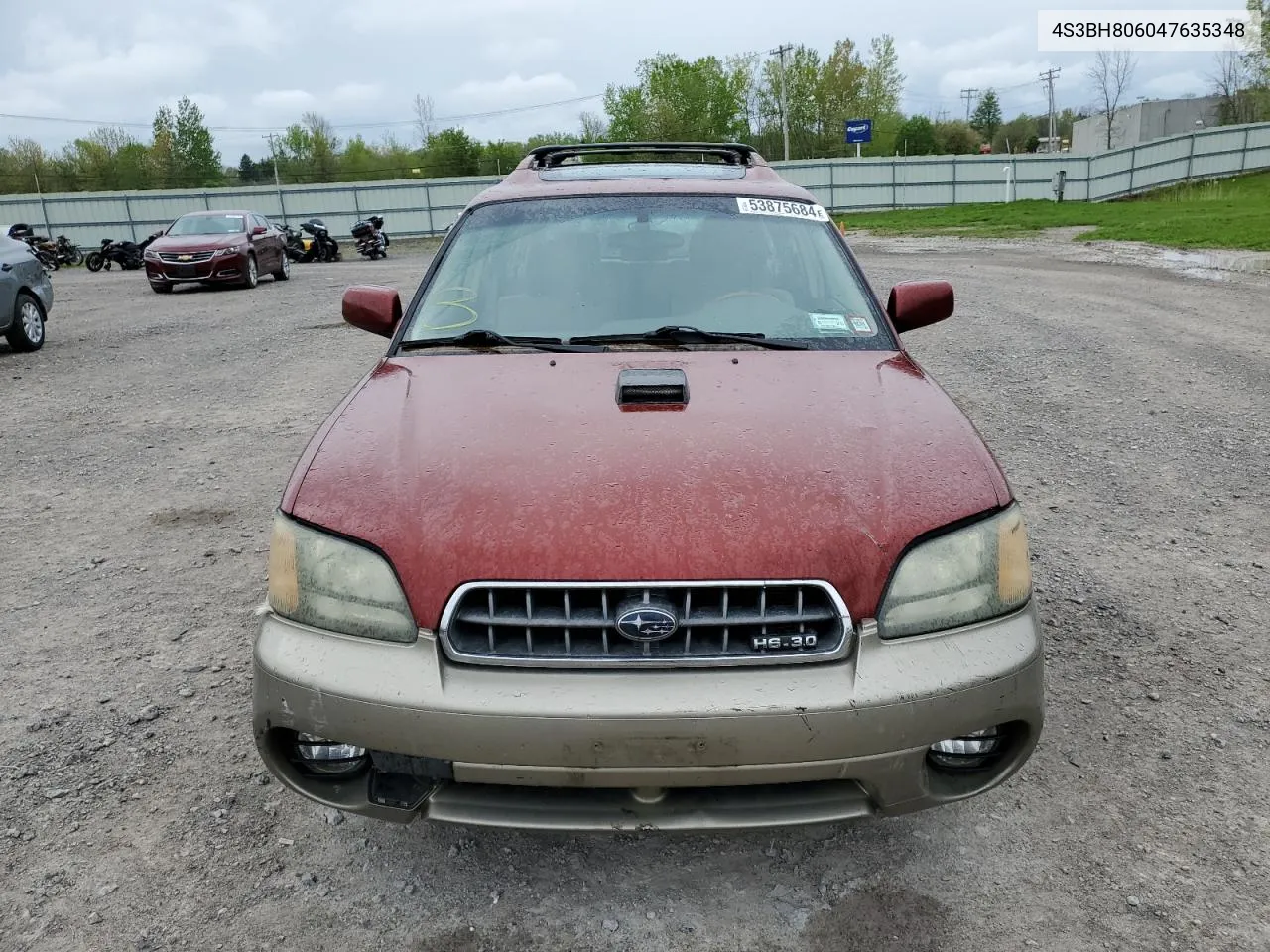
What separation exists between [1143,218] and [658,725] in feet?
88.5

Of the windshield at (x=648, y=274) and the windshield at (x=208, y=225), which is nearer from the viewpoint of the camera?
the windshield at (x=648, y=274)

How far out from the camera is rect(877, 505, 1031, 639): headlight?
2.04m

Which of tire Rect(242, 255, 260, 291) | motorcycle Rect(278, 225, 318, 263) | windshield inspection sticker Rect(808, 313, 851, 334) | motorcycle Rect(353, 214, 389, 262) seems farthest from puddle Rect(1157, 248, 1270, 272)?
motorcycle Rect(278, 225, 318, 263)

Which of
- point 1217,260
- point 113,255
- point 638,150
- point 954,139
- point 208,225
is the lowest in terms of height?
point 1217,260

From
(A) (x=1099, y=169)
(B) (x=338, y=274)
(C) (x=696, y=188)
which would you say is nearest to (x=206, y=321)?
(B) (x=338, y=274)

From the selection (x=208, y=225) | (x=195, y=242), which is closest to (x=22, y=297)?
(x=195, y=242)

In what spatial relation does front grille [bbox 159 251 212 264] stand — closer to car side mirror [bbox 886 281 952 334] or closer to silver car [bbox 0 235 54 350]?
silver car [bbox 0 235 54 350]

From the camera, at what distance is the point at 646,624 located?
76.0 inches

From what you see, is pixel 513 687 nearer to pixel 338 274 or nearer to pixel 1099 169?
pixel 338 274

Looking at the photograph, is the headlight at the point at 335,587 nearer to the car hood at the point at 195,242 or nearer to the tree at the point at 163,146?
the car hood at the point at 195,242

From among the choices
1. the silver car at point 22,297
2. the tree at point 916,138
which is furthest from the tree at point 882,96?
the silver car at point 22,297

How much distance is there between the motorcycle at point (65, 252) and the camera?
2956cm

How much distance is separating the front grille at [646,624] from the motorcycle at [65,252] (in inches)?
1276

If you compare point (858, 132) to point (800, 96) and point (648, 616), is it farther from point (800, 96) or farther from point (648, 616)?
point (648, 616)
